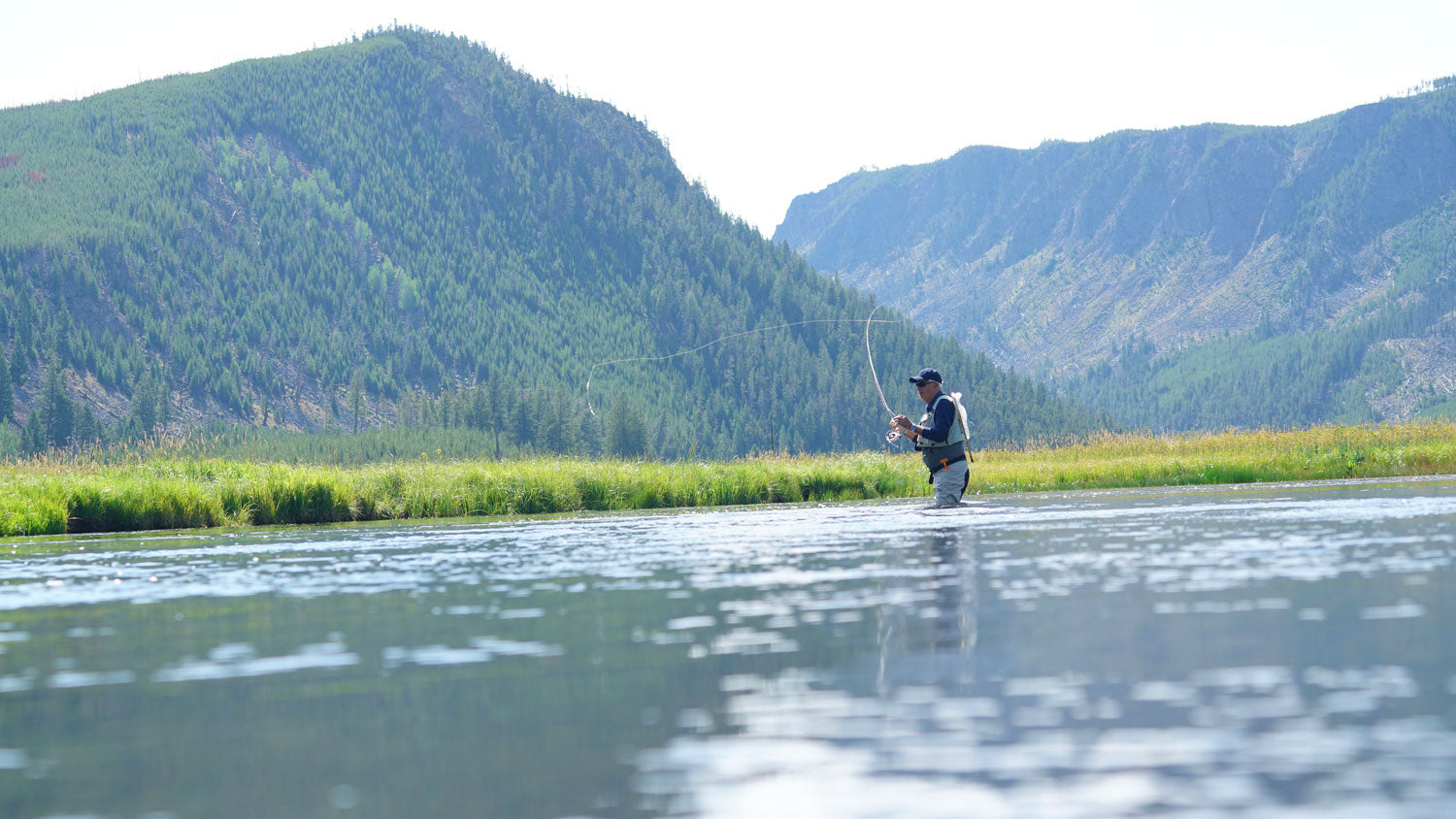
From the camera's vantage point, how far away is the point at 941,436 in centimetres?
2031

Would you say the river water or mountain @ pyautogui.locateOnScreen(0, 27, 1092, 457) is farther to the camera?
mountain @ pyautogui.locateOnScreen(0, 27, 1092, 457)

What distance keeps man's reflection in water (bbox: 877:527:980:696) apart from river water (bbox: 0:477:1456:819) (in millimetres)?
44

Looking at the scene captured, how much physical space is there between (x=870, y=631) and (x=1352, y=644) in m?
2.89

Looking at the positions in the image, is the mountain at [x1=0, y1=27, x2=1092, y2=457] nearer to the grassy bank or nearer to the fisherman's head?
the grassy bank

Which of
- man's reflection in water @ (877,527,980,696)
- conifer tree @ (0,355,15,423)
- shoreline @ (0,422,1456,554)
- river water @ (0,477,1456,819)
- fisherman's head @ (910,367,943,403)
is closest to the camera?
river water @ (0,477,1456,819)

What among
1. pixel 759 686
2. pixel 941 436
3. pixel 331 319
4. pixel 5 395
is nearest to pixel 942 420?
pixel 941 436

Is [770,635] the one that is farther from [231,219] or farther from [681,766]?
[231,219]

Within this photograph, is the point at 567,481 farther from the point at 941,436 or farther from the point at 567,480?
the point at 941,436

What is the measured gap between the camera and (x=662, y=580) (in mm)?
13531

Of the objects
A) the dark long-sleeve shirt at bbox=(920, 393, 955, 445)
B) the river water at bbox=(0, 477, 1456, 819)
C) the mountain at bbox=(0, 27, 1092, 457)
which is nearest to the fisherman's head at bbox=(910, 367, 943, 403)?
the dark long-sleeve shirt at bbox=(920, 393, 955, 445)

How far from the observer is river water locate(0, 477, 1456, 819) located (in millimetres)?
5465

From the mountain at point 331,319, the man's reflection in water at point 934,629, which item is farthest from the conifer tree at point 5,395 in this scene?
the man's reflection in water at point 934,629

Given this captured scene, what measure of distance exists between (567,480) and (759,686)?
2252 cm

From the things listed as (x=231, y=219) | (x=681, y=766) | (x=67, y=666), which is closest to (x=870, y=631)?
(x=681, y=766)
